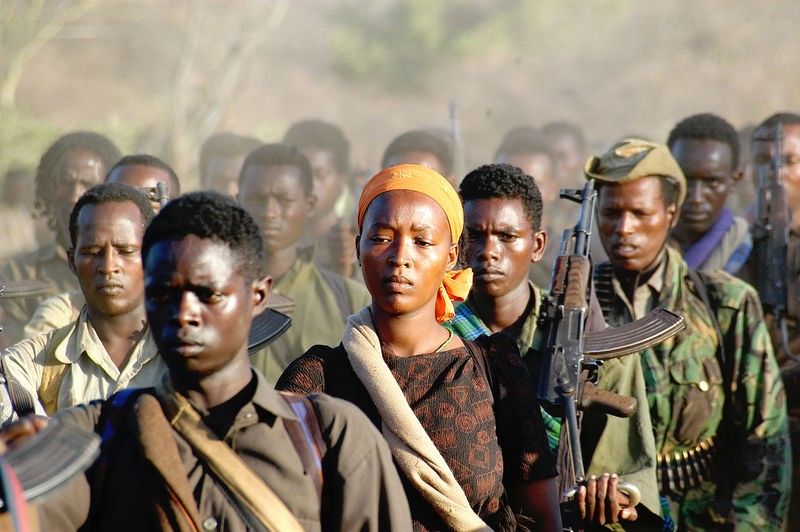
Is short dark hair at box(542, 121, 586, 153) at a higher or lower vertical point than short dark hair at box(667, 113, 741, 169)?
higher

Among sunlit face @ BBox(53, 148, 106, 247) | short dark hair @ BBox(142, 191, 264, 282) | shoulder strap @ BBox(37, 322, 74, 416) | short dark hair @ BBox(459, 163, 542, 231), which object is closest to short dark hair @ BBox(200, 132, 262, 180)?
sunlit face @ BBox(53, 148, 106, 247)

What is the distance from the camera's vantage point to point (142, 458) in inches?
124

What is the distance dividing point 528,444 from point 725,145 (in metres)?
5.33

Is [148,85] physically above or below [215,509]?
above

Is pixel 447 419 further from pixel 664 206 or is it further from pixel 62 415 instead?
pixel 664 206

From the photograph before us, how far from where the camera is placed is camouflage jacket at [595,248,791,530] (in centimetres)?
656

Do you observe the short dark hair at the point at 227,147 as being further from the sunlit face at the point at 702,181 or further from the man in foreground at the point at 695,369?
the man in foreground at the point at 695,369

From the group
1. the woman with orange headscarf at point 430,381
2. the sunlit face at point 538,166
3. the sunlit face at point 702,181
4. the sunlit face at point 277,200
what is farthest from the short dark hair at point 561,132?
the woman with orange headscarf at point 430,381

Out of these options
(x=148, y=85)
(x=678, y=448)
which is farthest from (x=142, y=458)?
(x=148, y=85)

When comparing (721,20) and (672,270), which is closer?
(672,270)

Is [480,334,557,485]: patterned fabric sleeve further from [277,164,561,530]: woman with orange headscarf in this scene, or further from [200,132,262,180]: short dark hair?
[200,132,262,180]: short dark hair

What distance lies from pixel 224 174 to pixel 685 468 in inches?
262

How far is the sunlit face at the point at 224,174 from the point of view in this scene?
12.2m

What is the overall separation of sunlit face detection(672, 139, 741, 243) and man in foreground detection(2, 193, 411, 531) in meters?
5.66
